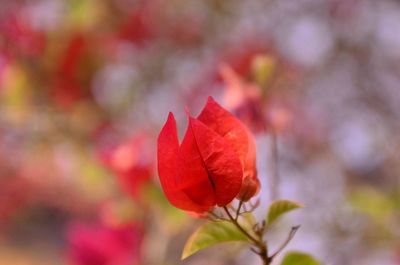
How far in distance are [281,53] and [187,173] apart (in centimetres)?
176

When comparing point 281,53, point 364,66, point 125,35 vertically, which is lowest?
point 364,66

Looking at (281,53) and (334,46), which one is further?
(281,53)

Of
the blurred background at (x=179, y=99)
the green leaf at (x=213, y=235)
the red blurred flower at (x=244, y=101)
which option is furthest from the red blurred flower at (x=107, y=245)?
the green leaf at (x=213, y=235)

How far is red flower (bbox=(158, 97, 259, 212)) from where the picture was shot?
16.5 inches

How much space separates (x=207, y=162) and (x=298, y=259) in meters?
0.12

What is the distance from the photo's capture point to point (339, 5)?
6.74 ft

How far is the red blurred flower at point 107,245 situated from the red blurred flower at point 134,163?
0.08m

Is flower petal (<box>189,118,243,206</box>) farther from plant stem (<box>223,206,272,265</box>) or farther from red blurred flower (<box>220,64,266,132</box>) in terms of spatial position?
red blurred flower (<box>220,64,266,132</box>)

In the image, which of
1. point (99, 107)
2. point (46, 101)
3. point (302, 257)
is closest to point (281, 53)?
point (99, 107)

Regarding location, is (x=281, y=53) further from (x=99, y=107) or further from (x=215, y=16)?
(x=99, y=107)

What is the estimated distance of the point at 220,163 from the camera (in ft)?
1.40

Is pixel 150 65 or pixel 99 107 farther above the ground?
pixel 150 65

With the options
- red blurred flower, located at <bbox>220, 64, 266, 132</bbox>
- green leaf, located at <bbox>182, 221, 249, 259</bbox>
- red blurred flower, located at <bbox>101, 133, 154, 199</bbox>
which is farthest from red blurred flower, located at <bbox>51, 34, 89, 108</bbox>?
green leaf, located at <bbox>182, 221, 249, 259</bbox>

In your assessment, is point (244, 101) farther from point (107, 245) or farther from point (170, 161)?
point (107, 245)
